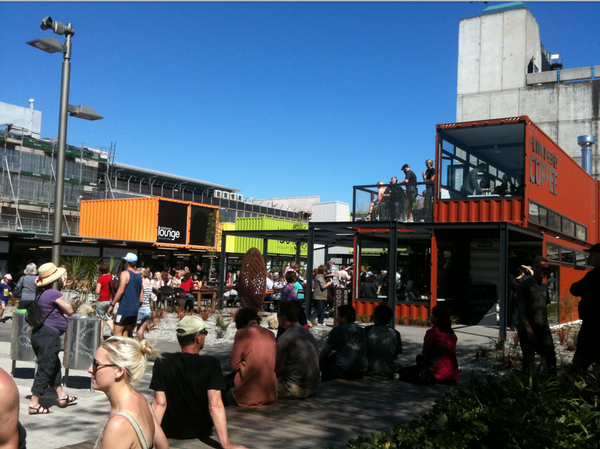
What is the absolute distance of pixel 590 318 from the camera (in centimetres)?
633

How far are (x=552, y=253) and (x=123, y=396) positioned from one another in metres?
16.6

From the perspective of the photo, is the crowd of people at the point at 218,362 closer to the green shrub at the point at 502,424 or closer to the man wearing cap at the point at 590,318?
the man wearing cap at the point at 590,318

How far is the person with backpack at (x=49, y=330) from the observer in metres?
6.48

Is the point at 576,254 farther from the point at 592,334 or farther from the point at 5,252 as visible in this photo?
the point at 5,252

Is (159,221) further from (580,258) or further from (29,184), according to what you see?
(29,184)

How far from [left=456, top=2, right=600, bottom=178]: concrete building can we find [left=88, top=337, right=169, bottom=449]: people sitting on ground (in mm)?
33044

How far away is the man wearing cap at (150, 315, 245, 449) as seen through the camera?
4.60 metres

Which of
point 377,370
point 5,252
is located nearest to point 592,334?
point 377,370

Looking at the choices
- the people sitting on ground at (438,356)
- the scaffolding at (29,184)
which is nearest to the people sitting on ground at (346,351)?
the people sitting on ground at (438,356)

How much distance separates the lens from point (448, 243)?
1708 cm

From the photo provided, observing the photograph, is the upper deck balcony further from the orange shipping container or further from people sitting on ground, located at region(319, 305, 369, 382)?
the orange shipping container

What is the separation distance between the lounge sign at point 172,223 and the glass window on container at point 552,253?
18.6 m

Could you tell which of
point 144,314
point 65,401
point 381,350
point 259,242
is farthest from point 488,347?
point 259,242

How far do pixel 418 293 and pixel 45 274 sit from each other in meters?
12.1
